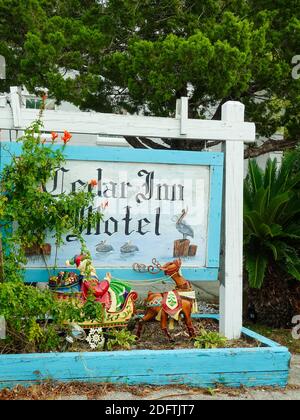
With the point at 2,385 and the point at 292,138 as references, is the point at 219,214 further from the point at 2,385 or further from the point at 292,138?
the point at 292,138

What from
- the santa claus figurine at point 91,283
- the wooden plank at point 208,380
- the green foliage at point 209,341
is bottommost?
the wooden plank at point 208,380

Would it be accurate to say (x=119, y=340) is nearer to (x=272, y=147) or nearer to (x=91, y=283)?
(x=91, y=283)

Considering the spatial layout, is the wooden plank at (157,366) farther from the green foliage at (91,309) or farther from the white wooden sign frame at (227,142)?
the white wooden sign frame at (227,142)

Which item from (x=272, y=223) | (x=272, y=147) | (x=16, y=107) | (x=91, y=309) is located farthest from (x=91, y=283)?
(x=272, y=147)

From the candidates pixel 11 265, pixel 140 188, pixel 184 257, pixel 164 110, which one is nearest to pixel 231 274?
pixel 184 257

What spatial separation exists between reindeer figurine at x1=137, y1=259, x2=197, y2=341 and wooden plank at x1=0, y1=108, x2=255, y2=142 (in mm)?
1101

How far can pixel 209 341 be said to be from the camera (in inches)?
187

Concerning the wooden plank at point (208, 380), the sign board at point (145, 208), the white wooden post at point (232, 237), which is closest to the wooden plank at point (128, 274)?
the sign board at point (145, 208)

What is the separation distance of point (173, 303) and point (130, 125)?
4.93 ft

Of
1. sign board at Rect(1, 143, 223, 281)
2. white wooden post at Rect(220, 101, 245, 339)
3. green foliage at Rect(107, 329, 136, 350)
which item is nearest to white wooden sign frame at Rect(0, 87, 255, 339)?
white wooden post at Rect(220, 101, 245, 339)

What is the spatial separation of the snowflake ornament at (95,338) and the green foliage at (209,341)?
75cm

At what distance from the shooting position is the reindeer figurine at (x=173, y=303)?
188 inches

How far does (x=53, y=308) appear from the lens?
4355 millimetres
